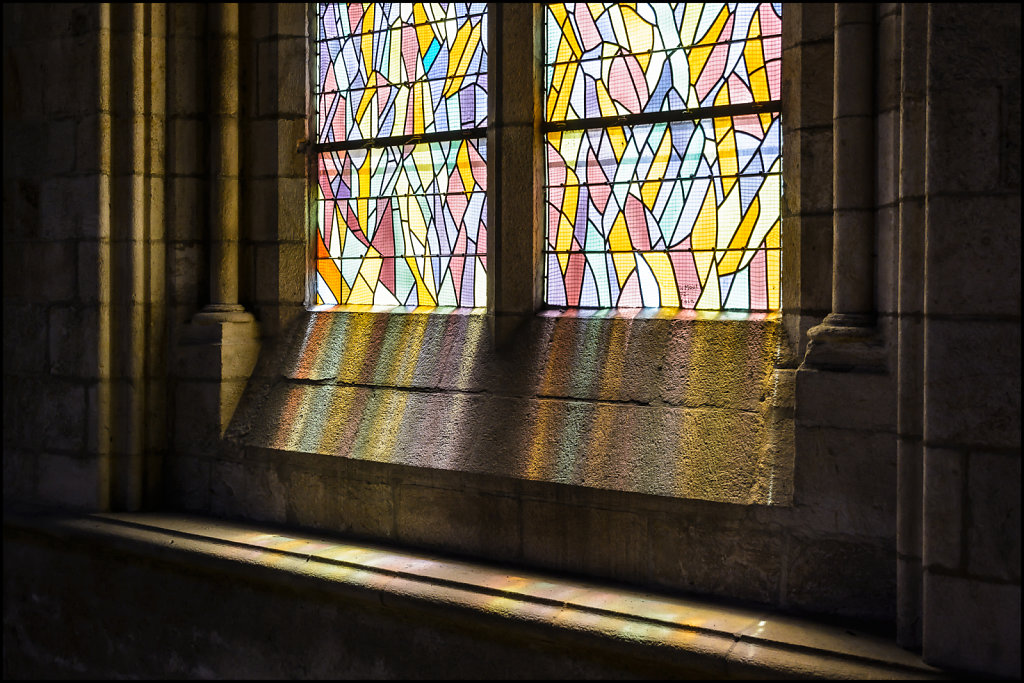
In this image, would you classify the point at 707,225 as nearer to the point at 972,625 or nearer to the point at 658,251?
the point at 658,251

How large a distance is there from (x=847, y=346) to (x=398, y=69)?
2035 mm

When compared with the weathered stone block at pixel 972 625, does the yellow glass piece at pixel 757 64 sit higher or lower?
higher

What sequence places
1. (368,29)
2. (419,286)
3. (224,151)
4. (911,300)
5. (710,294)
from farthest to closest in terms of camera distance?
(224,151)
(368,29)
(419,286)
(710,294)
(911,300)

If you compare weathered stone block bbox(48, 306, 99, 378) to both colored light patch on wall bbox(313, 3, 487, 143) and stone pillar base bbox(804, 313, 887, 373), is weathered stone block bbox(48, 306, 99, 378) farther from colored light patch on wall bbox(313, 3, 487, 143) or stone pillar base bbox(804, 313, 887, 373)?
stone pillar base bbox(804, 313, 887, 373)

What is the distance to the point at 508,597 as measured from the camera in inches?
120

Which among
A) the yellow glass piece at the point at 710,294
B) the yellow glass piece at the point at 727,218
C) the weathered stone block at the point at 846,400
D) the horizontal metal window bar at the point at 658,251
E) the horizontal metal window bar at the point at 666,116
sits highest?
the horizontal metal window bar at the point at 666,116

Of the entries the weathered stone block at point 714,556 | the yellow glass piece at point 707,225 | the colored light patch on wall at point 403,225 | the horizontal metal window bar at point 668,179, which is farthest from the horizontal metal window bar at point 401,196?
the weathered stone block at point 714,556

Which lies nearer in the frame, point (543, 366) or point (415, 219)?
point (543, 366)

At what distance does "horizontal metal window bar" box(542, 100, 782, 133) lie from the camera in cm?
315

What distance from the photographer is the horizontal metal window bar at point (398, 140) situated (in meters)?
3.76

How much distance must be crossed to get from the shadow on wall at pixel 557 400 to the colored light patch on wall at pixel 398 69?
730 millimetres

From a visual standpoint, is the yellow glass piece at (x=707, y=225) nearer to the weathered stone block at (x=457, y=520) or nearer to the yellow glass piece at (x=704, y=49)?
the yellow glass piece at (x=704, y=49)

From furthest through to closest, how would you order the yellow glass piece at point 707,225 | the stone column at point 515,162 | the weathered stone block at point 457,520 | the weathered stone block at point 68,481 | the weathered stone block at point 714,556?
the weathered stone block at point 68,481, the stone column at point 515,162, the weathered stone block at point 457,520, the yellow glass piece at point 707,225, the weathered stone block at point 714,556

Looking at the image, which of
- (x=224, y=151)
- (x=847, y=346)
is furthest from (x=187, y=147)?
(x=847, y=346)
